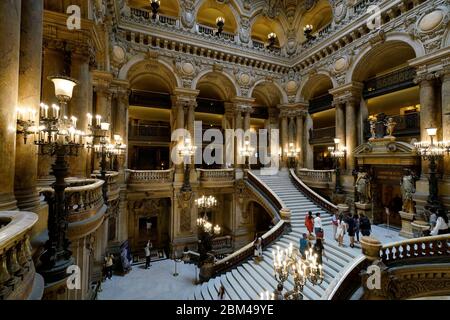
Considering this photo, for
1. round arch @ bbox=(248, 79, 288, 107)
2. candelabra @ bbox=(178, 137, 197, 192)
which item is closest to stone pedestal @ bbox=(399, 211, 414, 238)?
candelabra @ bbox=(178, 137, 197, 192)

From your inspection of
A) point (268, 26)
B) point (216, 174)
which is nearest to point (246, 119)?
point (216, 174)

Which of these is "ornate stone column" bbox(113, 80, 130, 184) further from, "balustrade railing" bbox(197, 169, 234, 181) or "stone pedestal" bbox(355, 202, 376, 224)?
"stone pedestal" bbox(355, 202, 376, 224)

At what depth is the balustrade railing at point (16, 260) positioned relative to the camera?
207 cm

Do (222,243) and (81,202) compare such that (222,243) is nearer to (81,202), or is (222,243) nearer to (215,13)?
(81,202)

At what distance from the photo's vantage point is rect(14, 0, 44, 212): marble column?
14.1 feet

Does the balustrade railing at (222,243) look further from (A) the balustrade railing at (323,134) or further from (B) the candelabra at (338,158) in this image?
(A) the balustrade railing at (323,134)

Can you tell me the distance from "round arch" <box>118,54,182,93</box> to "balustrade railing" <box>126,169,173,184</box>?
557cm

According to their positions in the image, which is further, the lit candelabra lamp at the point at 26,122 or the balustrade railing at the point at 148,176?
the balustrade railing at the point at 148,176

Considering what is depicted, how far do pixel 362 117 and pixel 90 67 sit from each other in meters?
14.3

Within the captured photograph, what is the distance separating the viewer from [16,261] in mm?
2316

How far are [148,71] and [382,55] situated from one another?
14.0 meters

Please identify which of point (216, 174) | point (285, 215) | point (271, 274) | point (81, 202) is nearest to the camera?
point (81, 202)

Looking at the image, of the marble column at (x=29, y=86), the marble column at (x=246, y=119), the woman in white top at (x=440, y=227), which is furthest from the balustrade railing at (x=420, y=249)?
the marble column at (x=246, y=119)

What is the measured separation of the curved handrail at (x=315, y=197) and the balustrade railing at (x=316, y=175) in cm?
50
